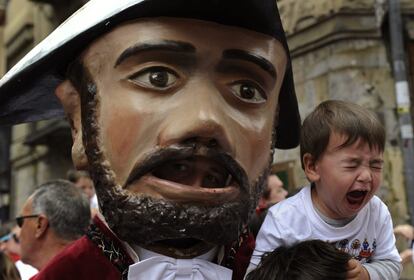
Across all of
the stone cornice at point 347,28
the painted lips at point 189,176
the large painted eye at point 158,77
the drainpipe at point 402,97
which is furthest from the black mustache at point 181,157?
the stone cornice at point 347,28

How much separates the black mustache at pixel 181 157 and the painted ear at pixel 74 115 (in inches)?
8.4

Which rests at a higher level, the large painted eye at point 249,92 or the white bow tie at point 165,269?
the large painted eye at point 249,92

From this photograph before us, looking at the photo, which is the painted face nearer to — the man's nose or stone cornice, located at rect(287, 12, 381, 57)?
the man's nose

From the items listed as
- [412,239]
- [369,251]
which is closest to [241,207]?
[369,251]

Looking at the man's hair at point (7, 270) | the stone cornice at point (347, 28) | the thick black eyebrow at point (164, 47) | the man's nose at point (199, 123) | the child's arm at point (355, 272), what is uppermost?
the stone cornice at point (347, 28)

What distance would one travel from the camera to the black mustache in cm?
130

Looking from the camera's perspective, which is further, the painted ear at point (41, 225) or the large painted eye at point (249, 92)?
the painted ear at point (41, 225)

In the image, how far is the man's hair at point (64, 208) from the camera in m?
2.69

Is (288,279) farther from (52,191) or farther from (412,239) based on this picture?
(412,239)

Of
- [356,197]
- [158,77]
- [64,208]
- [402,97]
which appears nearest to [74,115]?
[158,77]

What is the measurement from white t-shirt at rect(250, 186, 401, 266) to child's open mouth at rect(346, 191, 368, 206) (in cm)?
9

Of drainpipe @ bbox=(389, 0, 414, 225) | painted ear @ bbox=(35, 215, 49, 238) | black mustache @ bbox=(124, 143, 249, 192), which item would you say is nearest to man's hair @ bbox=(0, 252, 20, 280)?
painted ear @ bbox=(35, 215, 49, 238)

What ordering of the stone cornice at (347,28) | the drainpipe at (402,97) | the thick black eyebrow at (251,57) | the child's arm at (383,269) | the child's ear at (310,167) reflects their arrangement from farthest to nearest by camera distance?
the stone cornice at (347,28) < the drainpipe at (402,97) < the child's ear at (310,167) < the child's arm at (383,269) < the thick black eyebrow at (251,57)

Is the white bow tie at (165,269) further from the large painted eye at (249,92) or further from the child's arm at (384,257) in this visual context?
the child's arm at (384,257)
